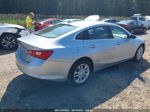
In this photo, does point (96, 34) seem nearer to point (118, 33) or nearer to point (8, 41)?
point (118, 33)

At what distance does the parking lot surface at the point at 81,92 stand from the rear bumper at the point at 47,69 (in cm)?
28

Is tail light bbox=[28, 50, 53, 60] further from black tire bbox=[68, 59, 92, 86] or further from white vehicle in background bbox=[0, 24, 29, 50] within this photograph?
white vehicle in background bbox=[0, 24, 29, 50]

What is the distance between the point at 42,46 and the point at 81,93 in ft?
4.74

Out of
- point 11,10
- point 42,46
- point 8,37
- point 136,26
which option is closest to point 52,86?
point 42,46

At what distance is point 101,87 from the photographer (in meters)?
4.93

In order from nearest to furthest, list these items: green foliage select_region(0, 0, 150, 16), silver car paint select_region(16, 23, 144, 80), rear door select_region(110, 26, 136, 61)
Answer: silver car paint select_region(16, 23, 144, 80), rear door select_region(110, 26, 136, 61), green foliage select_region(0, 0, 150, 16)

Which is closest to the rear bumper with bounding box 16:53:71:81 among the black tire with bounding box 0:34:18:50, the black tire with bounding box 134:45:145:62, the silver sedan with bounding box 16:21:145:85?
the silver sedan with bounding box 16:21:145:85

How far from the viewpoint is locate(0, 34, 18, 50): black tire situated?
8.23 m

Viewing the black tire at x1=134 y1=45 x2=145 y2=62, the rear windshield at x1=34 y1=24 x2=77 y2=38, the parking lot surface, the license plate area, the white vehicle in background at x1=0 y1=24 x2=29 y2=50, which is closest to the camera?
the parking lot surface

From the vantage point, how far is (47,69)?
4188 millimetres

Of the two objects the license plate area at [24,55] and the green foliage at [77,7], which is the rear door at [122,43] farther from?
the green foliage at [77,7]

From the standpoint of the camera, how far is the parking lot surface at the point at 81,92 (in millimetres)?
4080

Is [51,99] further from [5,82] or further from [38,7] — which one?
[38,7]

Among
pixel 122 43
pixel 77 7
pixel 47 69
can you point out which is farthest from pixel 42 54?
pixel 77 7
